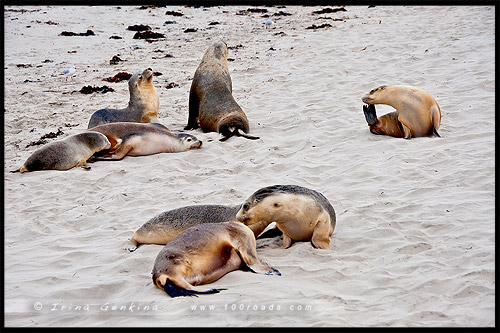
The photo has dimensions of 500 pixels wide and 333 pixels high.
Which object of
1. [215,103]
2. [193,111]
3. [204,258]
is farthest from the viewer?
[193,111]

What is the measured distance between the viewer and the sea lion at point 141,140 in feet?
23.3

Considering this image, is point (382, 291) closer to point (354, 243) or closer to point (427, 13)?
point (354, 243)

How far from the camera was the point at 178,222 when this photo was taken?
14.6 feet

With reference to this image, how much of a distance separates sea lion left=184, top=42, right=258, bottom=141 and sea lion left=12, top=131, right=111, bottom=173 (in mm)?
1569

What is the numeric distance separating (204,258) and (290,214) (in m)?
0.78

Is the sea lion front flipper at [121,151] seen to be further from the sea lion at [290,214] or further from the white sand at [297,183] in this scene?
the sea lion at [290,214]

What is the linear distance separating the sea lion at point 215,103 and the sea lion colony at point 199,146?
0.04 ft

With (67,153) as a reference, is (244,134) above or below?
above

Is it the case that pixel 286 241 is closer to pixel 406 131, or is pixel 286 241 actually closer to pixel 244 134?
pixel 406 131

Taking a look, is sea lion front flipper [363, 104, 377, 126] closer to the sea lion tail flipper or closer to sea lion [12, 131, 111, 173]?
sea lion [12, 131, 111, 173]

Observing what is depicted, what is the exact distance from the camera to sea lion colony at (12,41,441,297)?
3.74 metres

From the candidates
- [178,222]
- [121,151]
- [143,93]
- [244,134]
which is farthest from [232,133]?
[178,222]

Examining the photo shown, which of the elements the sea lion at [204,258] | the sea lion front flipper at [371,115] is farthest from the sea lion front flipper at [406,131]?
the sea lion at [204,258]

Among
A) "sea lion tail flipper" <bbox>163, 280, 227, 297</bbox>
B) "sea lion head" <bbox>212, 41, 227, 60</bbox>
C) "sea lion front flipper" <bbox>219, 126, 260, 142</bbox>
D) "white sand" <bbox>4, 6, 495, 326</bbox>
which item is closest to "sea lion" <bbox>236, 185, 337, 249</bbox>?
"white sand" <bbox>4, 6, 495, 326</bbox>
